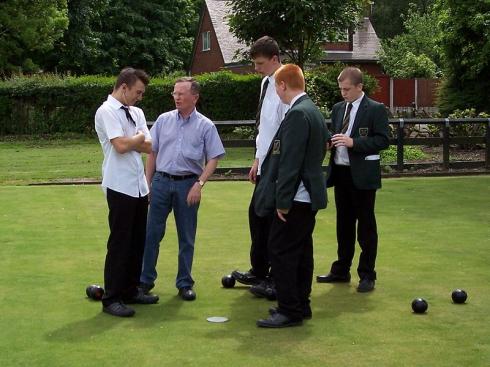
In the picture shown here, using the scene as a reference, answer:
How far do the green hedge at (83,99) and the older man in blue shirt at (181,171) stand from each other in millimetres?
22954

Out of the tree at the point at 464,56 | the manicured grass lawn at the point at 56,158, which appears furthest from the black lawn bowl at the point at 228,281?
the tree at the point at 464,56

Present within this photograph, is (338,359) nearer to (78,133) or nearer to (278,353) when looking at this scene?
(278,353)

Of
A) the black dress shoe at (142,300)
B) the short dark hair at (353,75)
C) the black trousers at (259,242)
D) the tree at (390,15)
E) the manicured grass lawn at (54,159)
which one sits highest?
the tree at (390,15)

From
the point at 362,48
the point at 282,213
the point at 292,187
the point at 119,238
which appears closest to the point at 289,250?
the point at 282,213

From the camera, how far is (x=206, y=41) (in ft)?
183

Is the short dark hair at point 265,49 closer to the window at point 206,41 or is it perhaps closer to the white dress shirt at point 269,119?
the white dress shirt at point 269,119

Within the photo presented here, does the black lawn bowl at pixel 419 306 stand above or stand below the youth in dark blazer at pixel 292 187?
below

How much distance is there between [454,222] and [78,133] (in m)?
21.0

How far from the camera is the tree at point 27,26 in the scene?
123ft

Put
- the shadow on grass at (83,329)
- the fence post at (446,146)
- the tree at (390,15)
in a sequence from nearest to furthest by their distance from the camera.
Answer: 1. the shadow on grass at (83,329)
2. the fence post at (446,146)
3. the tree at (390,15)

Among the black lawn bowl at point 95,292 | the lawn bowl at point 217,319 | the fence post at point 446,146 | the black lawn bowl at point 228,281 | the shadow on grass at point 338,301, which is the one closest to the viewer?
the lawn bowl at point 217,319

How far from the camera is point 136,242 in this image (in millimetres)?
7203

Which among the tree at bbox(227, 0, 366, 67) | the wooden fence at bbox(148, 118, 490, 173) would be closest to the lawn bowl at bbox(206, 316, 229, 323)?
the wooden fence at bbox(148, 118, 490, 173)

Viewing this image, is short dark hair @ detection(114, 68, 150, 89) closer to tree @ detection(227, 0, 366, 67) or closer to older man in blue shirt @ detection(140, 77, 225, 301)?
older man in blue shirt @ detection(140, 77, 225, 301)
